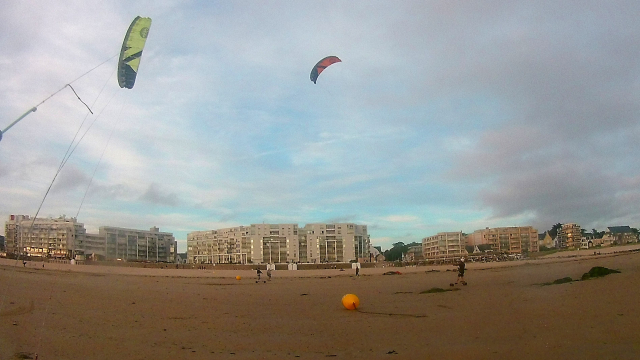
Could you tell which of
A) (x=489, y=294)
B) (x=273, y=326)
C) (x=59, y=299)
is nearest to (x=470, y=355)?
(x=273, y=326)

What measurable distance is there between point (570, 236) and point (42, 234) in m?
80.7

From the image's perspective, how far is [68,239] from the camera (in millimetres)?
12617

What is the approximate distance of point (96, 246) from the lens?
15461mm

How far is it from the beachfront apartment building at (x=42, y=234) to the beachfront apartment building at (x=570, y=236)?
76285 mm

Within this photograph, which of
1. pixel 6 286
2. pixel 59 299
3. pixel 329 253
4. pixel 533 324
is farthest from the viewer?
pixel 329 253

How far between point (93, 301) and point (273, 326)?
6.64 m

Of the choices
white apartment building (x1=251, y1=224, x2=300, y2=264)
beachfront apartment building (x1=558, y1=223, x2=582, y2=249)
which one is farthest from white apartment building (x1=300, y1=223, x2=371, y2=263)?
beachfront apartment building (x1=558, y1=223, x2=582, y2=249)

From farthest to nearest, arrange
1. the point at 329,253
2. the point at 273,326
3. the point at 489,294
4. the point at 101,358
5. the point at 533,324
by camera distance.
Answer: the point at 329,253
the point at 489,294
the point at 273,326
the point at 533,324
the point at 101,358

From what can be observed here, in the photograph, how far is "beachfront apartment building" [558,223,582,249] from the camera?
7281cm

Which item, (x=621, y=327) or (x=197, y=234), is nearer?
(x=621, y=327)

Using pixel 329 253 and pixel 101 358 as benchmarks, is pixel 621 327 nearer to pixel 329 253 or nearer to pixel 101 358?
pixel 101 358

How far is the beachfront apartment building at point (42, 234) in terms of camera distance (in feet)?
32.2

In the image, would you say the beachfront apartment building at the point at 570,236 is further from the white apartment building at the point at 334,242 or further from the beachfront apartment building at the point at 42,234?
the beachfront apartment building at the point at 42,234

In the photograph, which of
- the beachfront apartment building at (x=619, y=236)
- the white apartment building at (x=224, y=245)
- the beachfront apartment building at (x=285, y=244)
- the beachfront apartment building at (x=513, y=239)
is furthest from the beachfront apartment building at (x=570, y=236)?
the white apartment building at (x=224, y=245)
